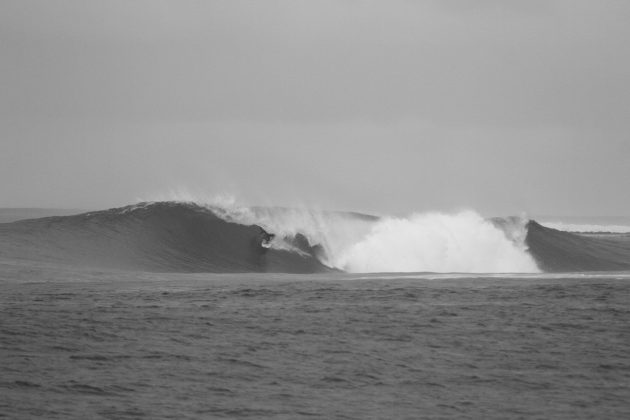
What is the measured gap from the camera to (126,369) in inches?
441

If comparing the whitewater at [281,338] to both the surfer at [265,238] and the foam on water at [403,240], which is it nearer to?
the surfer at [265,238]

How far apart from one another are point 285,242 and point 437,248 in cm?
509

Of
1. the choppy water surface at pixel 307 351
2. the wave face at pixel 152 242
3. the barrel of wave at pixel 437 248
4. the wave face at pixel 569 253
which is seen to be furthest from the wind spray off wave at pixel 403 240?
the choppy water surface at pixel 307 351

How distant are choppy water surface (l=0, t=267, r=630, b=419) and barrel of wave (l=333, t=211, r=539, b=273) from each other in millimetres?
Answer: 10629

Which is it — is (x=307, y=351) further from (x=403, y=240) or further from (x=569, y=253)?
(x=569, y=253)

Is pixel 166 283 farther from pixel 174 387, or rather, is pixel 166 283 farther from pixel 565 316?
pixel 174 387

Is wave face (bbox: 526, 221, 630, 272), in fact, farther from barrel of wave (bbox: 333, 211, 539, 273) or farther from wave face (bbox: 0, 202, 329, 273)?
wave face (bbox: 0, 202, 329, 273)

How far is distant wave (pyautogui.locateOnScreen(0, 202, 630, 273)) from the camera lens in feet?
86.8

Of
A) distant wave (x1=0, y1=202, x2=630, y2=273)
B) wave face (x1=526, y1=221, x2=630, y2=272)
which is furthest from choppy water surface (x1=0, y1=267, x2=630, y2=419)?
wave face (x1=526, y1=221, x2=630, y2=272)

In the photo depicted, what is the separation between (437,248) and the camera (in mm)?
31641

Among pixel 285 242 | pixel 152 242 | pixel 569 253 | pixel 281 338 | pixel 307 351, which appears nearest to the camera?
pixel 307 351

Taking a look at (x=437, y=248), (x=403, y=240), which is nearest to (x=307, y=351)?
(x=437, y=248)

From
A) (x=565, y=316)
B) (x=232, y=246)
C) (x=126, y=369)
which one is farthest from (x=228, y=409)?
(x=232, y=246)

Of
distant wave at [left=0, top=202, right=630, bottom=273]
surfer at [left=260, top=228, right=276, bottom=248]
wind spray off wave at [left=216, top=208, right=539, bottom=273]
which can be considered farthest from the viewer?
wind spray off wave at [left=216, top=208, right=539, bottom=273]
